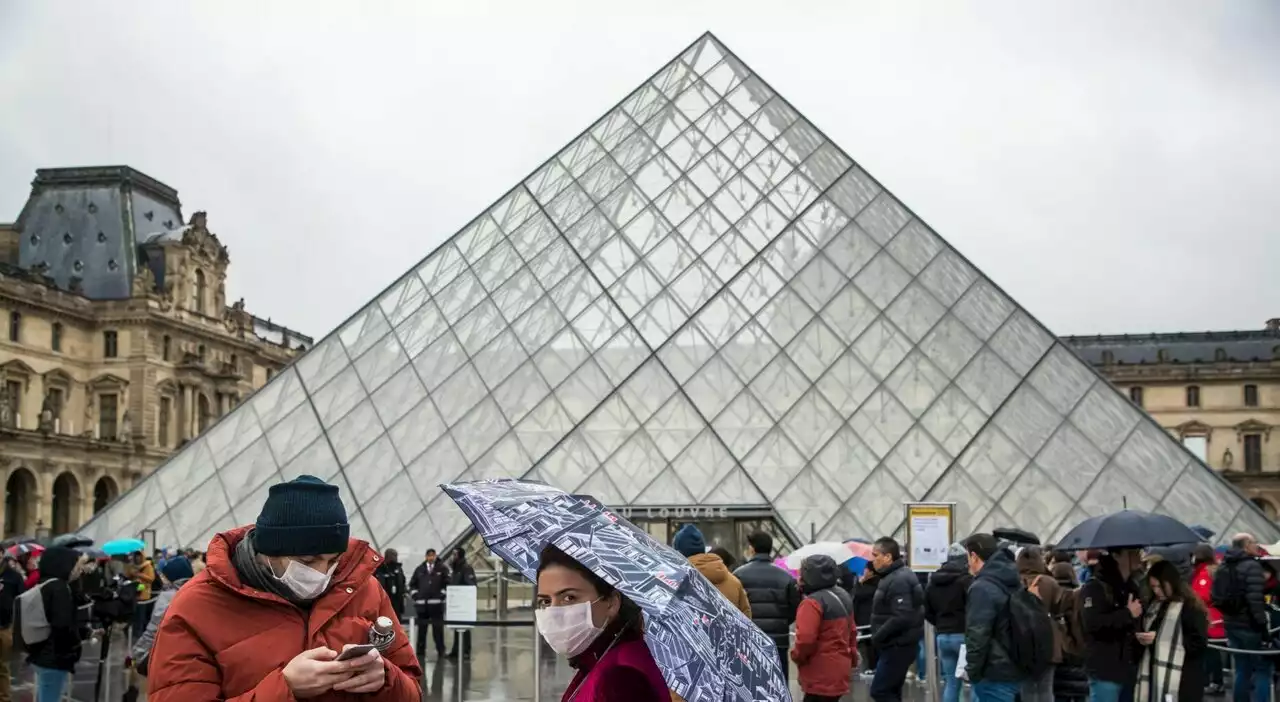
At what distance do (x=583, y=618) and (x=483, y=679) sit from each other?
33.5ft

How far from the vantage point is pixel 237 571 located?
294 centimetres

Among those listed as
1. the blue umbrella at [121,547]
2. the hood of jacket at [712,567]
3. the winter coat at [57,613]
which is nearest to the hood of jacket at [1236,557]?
the hood of jacket at [712,567]

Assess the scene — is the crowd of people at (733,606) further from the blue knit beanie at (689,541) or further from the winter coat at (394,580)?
the winter coat at (394,580)

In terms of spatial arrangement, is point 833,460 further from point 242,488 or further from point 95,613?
point 95,613

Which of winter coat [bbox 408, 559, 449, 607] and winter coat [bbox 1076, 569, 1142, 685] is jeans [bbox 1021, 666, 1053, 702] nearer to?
winter coat [bbox 1076, 569, 1142, 685]

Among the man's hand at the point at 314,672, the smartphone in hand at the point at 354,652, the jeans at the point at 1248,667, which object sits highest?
the smartphone in hand at the point at 354,652

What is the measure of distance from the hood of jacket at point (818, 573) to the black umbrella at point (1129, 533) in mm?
1577

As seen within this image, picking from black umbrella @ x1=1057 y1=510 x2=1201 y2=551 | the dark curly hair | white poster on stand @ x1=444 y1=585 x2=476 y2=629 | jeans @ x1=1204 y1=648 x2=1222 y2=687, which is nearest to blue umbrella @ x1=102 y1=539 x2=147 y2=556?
white poster on stand @ x1=444 y1=585 x2=476 y2=629

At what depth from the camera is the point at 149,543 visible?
18.7 metres

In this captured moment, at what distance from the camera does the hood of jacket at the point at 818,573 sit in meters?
7.29

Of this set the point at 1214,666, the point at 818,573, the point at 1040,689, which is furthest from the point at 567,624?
the point at 1214,666

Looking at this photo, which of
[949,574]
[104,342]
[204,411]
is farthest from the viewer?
[204,411]

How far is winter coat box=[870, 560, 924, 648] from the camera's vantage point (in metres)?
7.97

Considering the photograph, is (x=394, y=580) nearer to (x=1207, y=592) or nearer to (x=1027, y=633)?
(x=1207, y=592)
